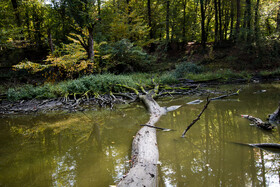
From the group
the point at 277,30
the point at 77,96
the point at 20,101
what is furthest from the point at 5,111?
the point at 277,30

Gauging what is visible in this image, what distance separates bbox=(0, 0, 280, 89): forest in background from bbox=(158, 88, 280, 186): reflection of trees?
9415mm

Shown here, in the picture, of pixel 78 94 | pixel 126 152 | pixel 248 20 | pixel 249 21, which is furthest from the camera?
pixel 249 21

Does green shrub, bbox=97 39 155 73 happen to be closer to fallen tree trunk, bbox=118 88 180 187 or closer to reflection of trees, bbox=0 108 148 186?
reflection of trees, bbox=0 108 148 186

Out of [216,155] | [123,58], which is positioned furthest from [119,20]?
[216,155]

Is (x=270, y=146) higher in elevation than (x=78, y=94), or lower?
lower

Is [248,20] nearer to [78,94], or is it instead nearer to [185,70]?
[185,70]

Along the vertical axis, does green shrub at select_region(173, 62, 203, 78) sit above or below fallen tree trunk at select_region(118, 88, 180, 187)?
above

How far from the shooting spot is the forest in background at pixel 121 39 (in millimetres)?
12469

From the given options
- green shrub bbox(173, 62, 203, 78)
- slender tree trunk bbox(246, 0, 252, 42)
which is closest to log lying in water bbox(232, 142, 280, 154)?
green shrub bbox(173, 62, 203, 78)

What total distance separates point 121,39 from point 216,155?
1466 cm

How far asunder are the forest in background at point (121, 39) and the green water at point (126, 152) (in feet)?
24.4

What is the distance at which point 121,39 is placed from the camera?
16.4m

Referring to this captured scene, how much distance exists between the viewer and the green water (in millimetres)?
2900

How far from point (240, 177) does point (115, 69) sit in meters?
14.9
